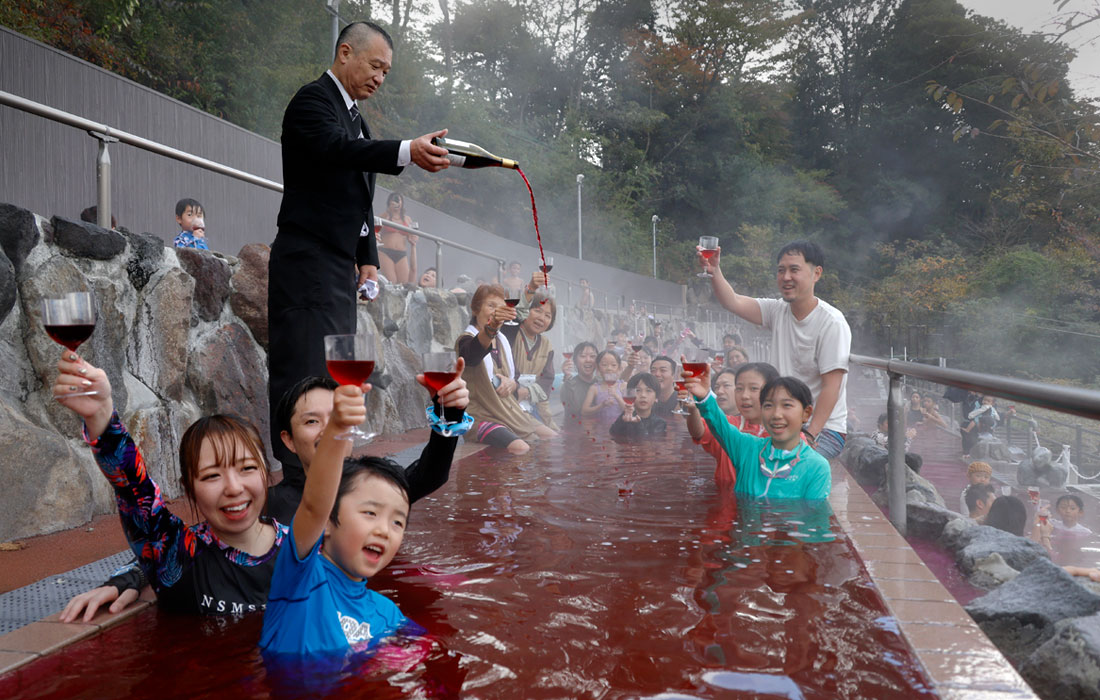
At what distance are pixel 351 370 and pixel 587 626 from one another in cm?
126

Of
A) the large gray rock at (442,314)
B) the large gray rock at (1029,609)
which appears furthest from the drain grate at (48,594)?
the large gray rock at (442,314)

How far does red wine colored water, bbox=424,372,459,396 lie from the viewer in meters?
2.16

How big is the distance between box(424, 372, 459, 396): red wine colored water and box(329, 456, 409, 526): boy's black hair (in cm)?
33

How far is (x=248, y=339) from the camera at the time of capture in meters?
5.45

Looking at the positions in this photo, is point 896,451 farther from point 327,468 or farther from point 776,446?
point 327,468

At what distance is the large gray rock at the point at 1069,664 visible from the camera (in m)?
2.14

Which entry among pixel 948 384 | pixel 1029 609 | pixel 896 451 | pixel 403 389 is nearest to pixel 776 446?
pixel 896 451

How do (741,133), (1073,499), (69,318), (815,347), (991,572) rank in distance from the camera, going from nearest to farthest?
1. (69,318)
2. (991,572)
3. (815,347)
4. (1073,499)
5. (741,133)

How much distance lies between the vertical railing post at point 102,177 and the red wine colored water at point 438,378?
113 inches

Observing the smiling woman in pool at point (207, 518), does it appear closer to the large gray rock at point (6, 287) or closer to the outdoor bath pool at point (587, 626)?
the outdoor bath pool at point (587, 626)

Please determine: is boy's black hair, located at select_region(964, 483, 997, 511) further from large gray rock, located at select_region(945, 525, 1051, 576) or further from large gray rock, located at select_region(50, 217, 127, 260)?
large gray rock, located at select_region(50, 217, 127, 260)

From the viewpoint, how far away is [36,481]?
3.48 m

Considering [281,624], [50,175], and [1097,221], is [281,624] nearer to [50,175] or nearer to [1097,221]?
[50,175]

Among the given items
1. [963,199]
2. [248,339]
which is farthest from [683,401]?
[963,199]
